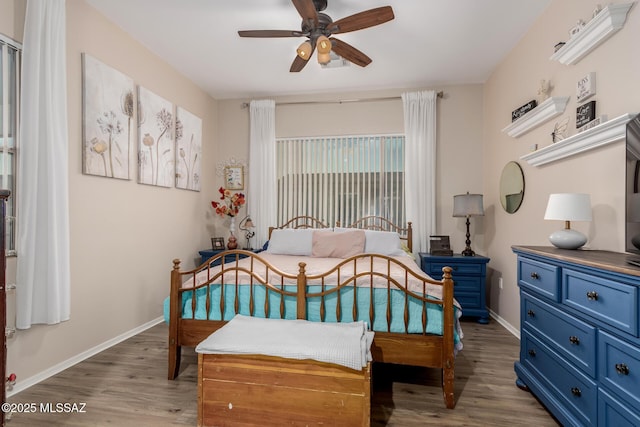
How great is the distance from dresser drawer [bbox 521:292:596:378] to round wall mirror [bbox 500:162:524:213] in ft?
4.70

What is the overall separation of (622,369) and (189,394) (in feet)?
7.56

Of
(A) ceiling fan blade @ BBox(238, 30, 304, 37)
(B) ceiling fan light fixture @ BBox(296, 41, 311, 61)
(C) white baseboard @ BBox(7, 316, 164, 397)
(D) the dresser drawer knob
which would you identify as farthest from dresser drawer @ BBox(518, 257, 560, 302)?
(C) white baseboard @ BBox(7, 316, 164, 397)

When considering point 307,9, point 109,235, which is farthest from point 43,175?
point 307,9

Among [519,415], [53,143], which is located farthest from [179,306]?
[519,415]

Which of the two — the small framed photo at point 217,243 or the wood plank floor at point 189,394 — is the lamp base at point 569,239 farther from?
the small framed photo at point 217,243

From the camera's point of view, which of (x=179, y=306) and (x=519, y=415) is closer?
(x=519, y=415)

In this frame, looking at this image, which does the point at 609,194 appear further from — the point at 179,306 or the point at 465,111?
the point at 179,306

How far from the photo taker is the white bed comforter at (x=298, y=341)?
162cm

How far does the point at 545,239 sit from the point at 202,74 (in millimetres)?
4040

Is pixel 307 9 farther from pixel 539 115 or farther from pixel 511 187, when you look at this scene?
pixel 511 187

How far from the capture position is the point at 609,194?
1.97 metres

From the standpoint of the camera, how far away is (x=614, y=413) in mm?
1345

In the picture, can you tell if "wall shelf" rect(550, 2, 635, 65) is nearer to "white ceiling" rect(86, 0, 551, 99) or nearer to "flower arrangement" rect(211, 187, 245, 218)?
"white ceiling" rect(86, 0, 551, 99)

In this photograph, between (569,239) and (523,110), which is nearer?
(569,239)
